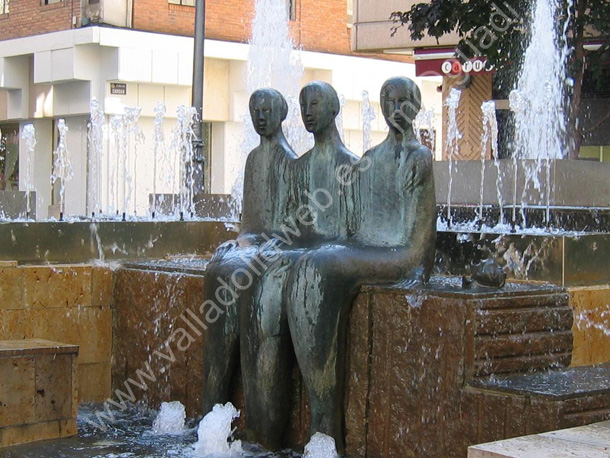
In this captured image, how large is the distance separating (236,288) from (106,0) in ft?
60.4

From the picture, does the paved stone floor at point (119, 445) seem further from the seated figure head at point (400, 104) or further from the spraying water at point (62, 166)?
the spraying water at point (62, 166)

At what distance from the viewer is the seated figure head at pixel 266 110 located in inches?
240

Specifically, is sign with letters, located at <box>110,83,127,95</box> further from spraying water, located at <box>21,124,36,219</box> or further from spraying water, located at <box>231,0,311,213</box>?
spraying water, located at <box>21,124,36,219</box>

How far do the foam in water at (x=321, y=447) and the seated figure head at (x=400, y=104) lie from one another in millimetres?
1417

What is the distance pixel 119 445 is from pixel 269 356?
0.93m

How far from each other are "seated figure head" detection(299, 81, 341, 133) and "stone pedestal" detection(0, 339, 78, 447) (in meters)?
1.71

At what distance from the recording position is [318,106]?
18.8 feet

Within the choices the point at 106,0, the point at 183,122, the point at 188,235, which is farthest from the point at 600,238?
the point at 106,0

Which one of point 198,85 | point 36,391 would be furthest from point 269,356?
point 198,85

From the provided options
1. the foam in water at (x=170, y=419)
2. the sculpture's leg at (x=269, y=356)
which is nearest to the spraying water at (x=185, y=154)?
the foam in water at (x=170, y=419)

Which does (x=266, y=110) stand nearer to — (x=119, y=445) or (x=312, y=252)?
(x=312, y=252)

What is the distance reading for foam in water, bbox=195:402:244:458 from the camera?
213 inches

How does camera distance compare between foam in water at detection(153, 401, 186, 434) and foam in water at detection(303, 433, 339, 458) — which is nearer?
foam in water at detection(303, 433, 339, 458)

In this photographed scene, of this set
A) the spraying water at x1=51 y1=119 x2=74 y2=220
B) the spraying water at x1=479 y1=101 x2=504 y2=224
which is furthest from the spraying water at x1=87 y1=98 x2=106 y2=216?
the spraying water at x1=479 y1=101 x2=504 y2=224
